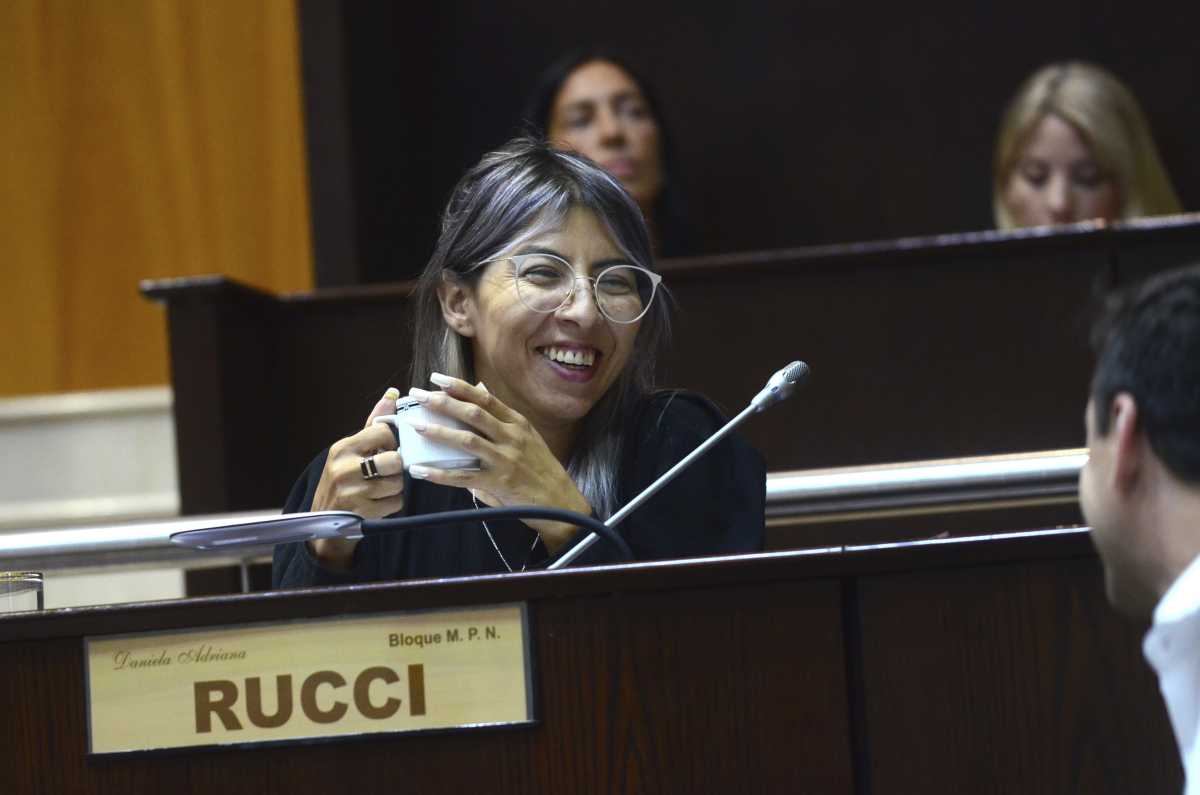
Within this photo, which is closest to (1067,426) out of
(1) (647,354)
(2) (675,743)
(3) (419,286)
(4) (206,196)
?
(1) (647,354)

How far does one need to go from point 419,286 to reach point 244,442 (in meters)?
0.98

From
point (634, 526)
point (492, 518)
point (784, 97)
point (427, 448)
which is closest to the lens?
point (492, 518)

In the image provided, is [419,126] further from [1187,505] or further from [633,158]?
[1187,505]

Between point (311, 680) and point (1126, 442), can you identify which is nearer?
point (1126, 442)

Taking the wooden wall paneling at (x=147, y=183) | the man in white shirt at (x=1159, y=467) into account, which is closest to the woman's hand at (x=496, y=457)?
the man in white shirt at (x=1159, y=467)

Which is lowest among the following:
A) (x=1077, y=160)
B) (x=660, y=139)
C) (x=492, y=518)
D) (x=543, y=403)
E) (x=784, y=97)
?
(x=492, y=518)

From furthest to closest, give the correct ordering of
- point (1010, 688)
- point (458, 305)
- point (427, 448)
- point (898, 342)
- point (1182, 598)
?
point (898, 342) → point (458, 305) → point (427, 448) → point (1010, 688) → point (1182, 598)

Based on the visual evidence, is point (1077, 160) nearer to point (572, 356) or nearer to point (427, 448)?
point (572, 356)

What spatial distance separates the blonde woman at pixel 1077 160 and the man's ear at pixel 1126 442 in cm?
238

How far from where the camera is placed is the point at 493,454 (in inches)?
63.6

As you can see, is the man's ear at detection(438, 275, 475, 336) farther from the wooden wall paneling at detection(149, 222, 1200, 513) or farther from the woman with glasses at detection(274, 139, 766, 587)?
the wooden wall paneling at detection(149, 222, 1200, 513)

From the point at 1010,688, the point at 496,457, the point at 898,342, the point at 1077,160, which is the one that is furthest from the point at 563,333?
the point at 1077,160

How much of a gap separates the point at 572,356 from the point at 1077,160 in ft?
5.98

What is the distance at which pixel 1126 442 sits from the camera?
1.00 meters
